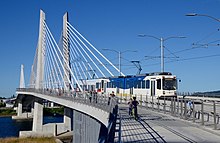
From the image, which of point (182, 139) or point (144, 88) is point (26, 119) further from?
point (182, 139)

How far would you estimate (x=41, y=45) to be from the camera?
5878 centimetres

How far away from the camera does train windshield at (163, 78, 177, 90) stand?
39.6m

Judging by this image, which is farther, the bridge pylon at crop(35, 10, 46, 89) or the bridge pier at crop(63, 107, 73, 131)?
the bridge pylon at crop(35, 10, 46, 89)

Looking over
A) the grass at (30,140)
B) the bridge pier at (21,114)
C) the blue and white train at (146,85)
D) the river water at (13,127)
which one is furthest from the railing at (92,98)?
the bridge pier at (21,114)

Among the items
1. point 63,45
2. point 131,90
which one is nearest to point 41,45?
point 63,45

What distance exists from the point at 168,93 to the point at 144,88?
11.5 ft

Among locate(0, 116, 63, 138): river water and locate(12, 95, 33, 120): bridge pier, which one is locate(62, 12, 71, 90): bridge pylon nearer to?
locate(0, 116, 63, 138): river water

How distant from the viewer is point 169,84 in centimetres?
3997

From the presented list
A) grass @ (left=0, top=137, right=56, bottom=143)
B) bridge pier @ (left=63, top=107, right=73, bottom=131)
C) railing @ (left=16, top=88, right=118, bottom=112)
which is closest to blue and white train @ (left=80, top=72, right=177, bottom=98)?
bridge pier @ (left=63, top=107, right=73, bottom=131)

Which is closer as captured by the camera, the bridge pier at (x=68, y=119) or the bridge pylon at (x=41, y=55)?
the bridge pier at (x=68, y=119)

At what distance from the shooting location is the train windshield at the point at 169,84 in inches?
1558

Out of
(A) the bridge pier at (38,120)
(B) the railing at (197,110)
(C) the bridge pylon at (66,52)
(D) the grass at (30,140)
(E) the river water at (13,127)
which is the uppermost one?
(C) the bridge pylon at (66,52)

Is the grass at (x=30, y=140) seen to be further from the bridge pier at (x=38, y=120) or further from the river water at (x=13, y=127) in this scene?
the river water at (x=13, y=127)

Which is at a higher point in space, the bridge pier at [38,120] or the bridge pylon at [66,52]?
the bridge pylon at [66,52]
